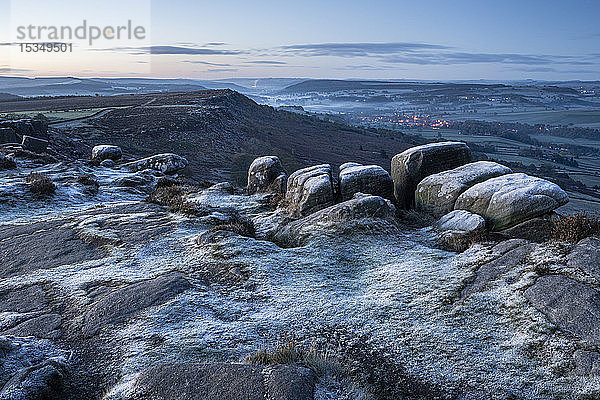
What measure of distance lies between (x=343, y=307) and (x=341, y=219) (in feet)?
22.9

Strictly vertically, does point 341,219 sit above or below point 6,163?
above

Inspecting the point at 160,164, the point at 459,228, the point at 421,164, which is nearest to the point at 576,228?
the point at 459,228

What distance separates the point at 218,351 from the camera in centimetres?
895

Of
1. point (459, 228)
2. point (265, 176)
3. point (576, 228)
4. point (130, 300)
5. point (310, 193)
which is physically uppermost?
point (576, 228)

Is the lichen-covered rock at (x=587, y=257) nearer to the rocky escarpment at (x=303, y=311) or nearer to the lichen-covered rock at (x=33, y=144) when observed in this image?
the rocky escarpment at (x=303, y=311)

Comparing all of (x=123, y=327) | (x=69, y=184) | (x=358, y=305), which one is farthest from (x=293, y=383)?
(x=69, y=184)

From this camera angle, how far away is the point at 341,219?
1762cm

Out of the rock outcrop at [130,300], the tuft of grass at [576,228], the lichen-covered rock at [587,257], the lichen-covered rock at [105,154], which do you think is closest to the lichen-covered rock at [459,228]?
the tuft of grass at [576,228]

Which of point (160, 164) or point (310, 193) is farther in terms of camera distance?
point (160, 164)

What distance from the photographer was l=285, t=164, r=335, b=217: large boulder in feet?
70.2

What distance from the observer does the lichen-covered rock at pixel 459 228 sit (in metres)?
15.3

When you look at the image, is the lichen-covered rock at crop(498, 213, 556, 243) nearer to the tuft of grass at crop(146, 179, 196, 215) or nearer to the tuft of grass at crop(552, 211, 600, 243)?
the tuft of grass at crop(552, 211, 600, 243)

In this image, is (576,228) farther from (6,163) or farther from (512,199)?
(6,163)

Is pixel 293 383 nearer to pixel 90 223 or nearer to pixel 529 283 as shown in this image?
pixel 529 283
